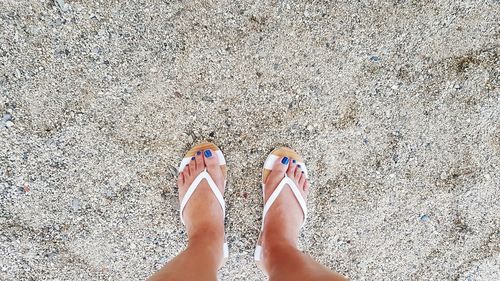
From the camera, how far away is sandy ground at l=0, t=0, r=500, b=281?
1.46 metres

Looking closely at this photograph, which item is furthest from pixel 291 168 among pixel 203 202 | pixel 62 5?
pixel 62 5

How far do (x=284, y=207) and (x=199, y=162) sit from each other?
37 cm

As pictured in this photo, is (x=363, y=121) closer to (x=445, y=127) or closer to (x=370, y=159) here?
(x=370, y=159)

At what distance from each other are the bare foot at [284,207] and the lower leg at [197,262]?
196 mm

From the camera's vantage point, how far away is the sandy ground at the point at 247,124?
57.3 inches

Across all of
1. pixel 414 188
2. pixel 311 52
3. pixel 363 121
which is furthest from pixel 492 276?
pixel 311 52

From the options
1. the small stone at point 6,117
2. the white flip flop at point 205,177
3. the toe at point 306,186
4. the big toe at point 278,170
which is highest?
the small stone at point 6,117

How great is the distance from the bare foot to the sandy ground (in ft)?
0.18

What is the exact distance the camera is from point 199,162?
154 centimetres

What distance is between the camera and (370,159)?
158 centimetres

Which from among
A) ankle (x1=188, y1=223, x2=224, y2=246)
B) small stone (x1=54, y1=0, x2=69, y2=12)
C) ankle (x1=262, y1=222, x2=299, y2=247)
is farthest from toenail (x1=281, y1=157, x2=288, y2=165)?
small stone (x1=54, y1=0, x2=69, y2=12)

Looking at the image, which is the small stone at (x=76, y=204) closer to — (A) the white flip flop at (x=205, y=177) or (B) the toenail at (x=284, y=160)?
(A) the white flip flop at (x=205, y=177)

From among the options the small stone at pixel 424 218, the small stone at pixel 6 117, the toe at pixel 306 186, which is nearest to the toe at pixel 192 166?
the toe at pixel 306 186

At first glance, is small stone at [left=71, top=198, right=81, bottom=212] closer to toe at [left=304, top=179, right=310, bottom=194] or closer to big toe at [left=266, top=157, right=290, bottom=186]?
big toe at [left=266, top=157, right=290, bottom=186]
